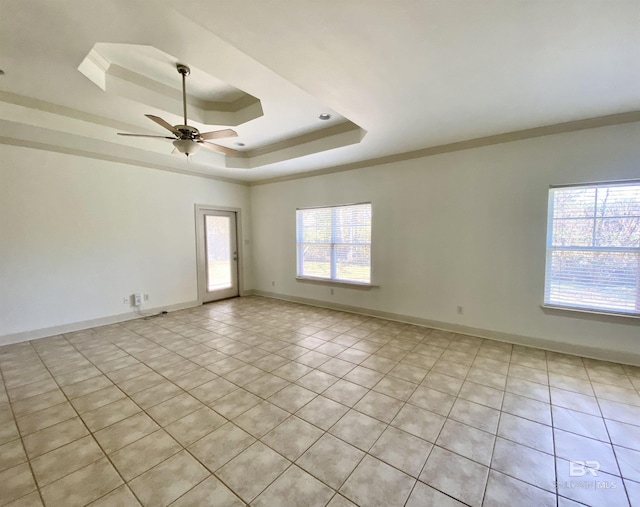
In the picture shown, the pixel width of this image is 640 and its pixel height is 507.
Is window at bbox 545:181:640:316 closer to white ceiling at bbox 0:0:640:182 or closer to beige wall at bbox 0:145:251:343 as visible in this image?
white ceiling at bbox 0:0:640:182

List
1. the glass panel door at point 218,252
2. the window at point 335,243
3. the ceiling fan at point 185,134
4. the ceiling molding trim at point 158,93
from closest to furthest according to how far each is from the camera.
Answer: the ceiling molding trim at point 158,93, the ceiling fan at point 185,134, the window at point 335,243, the glass panel door at point 218,252

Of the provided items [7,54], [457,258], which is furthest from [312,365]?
[7,54]

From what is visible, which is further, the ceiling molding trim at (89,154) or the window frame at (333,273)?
the window frame at (333,273)

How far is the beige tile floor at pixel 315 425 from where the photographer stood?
5.17 ft

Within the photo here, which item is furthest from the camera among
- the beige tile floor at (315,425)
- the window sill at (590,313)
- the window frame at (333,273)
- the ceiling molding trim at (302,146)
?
the window frame at (333,273)

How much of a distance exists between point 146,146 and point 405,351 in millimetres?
4699

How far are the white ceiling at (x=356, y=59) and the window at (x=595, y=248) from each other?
3.00 feet

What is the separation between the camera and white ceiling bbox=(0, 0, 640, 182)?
1664 millimetres

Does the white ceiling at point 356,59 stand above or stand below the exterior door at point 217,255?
above

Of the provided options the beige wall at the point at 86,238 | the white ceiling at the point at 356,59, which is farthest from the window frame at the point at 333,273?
the beige wall at the point at 86,238

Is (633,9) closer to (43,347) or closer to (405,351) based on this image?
(405,351)

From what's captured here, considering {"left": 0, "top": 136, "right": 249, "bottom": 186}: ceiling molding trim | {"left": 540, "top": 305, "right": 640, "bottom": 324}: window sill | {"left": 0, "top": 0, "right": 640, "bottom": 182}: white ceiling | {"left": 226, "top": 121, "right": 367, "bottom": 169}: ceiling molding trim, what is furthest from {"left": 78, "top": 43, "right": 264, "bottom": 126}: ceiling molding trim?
{"left": 540, "top": 305, "right": 640, "bottom": 324}: window sill

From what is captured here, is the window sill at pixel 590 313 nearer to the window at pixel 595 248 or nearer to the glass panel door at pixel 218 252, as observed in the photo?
the window at pixel 595 248

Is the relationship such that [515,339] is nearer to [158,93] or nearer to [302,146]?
[302,146]
